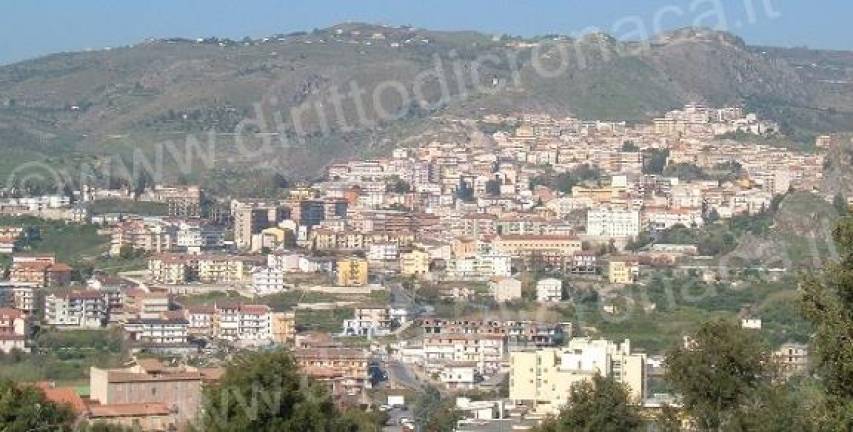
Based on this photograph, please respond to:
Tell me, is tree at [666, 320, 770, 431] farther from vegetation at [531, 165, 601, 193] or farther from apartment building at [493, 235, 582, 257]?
vegetation at [531, 165, 601, 193]

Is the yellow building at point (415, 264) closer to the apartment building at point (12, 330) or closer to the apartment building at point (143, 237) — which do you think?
the apartment building at point (143, 237)

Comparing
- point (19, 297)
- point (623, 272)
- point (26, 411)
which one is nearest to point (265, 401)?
point (26, 411)

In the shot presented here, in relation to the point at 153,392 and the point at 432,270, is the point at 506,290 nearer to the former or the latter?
the point at 432,270

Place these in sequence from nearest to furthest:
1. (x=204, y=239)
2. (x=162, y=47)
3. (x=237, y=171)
→ (x=204, y=239), (x=237, y=171), (x=162, y=47)

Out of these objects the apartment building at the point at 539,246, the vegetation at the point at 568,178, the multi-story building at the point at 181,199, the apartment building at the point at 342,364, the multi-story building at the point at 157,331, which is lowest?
the apartment building at the point at 342,364

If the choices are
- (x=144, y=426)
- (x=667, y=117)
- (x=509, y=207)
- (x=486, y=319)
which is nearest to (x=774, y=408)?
(x=144, y=426)

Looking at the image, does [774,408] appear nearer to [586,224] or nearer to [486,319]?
[486,319]

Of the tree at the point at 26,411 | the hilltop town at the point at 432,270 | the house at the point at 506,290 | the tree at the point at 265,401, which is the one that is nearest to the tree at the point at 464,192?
the hilltop town at the point at 432,270
